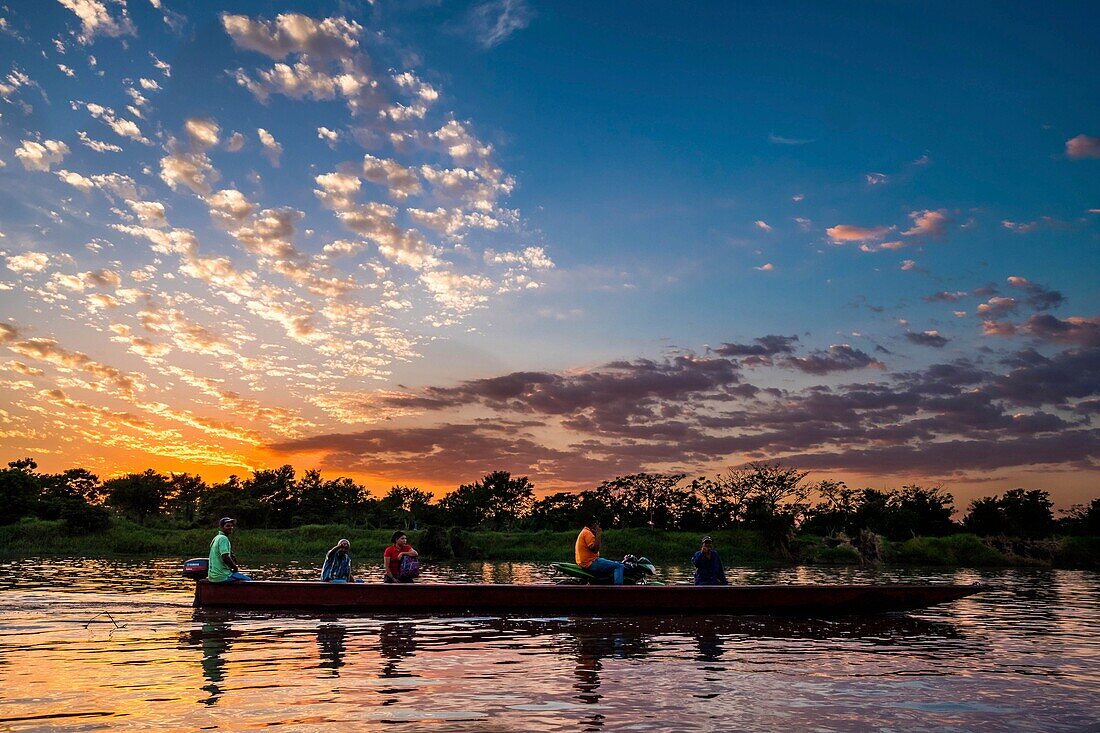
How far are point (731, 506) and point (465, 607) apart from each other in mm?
60371

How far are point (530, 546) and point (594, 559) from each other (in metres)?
37.9

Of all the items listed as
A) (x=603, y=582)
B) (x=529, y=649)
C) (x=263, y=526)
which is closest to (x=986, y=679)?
(x=529, y=649)

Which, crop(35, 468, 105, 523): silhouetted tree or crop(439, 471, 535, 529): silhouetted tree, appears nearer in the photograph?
crop(35, 468, 105, 523): silhouetted tree

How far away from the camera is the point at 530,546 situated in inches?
2154

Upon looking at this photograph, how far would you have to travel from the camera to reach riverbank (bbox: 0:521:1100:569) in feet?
155

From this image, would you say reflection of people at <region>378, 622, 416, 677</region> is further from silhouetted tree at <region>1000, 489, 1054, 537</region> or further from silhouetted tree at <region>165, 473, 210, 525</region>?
silhouetted tree at <region>165, 473, 210, 525</region>

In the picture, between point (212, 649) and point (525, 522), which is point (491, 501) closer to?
point (525, 522)

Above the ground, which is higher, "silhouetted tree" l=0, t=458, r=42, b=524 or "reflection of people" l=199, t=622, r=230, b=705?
"silhouetted tree" l=0, t=458, r=42, b=524

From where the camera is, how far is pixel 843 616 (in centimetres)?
1667

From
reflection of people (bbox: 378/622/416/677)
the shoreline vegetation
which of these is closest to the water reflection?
reflection of people (bbox: 378/622/416/677)

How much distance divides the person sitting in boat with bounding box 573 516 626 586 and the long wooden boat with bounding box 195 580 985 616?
4.15ft

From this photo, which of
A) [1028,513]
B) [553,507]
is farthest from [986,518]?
[553,507]

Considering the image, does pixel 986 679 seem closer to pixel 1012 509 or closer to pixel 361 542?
pixel 361 542

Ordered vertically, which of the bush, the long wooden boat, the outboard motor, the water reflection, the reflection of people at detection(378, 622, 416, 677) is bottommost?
the reflection of people at detection(378, 622, 416, 677)
